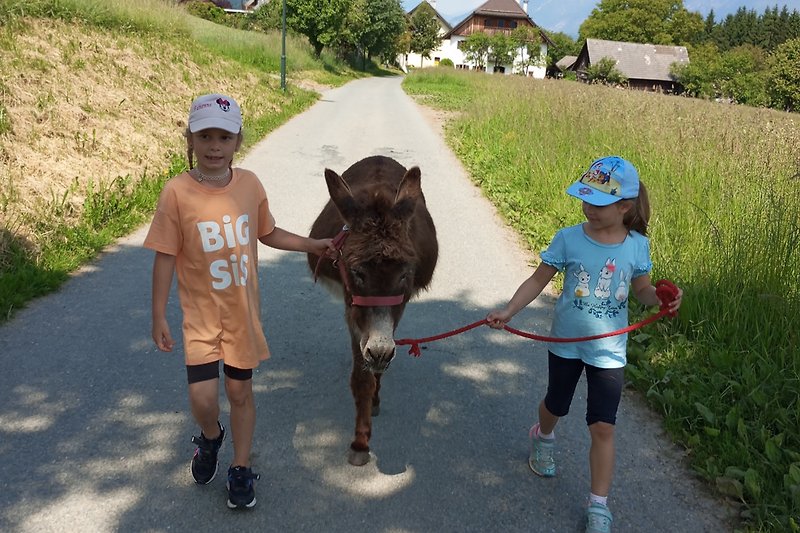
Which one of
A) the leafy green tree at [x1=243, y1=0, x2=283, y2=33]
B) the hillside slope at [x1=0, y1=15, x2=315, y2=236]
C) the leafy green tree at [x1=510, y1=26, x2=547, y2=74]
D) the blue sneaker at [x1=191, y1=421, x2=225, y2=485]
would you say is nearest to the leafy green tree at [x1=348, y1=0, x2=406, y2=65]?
the leafy green tree at [x1=243, y1=0, x2=283, y2=33]

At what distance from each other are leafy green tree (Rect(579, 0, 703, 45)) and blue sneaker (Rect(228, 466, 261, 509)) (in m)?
103

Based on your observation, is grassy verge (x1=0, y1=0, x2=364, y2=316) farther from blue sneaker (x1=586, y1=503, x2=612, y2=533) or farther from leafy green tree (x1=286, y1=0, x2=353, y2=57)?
leafy green tree (x1=286, y1=0, x2=353, y2=57)

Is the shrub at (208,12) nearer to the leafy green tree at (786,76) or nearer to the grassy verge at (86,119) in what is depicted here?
the grassy verge at (86,119)

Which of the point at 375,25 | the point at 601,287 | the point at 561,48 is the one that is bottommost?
the point at 601,287

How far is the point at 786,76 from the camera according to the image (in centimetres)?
4925

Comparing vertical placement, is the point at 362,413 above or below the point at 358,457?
above

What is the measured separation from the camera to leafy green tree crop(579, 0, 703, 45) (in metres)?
89.7

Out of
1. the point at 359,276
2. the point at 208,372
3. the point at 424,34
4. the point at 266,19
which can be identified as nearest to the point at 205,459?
the point at 208,372

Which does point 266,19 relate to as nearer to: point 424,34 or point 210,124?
point 424,34

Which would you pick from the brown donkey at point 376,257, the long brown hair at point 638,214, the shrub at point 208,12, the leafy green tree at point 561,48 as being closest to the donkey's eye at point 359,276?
the brown donkey at point 376,257

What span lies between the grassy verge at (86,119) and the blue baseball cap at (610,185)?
4.66 meters

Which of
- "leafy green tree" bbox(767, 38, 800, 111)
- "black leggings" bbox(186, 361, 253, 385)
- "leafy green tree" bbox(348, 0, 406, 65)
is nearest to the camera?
"black leggings" bbox(186, 361, 253, 385)

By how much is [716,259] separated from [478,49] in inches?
2963

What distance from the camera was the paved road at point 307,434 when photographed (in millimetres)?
2770
